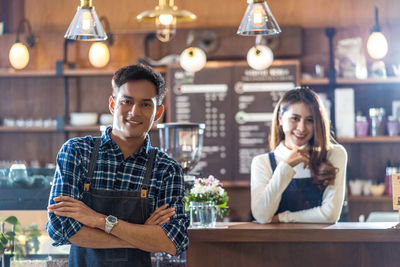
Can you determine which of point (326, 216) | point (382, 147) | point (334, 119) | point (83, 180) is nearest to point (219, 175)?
point (334, 119)

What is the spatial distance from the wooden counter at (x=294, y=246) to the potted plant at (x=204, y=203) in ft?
0.20

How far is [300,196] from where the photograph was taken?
3.04 m

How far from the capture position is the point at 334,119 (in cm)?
547

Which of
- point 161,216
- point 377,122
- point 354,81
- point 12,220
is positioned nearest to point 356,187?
point 377,122

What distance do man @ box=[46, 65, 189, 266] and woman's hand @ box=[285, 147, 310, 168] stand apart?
859mm

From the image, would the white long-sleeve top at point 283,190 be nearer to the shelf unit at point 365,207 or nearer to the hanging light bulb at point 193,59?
the hanging light bulb at point 193,59

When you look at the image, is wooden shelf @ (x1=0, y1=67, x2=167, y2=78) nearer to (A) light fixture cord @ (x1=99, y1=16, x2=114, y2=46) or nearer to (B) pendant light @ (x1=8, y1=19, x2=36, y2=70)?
(B) pendant light @ (x1=8, y1=19, x2=36, y2=70)

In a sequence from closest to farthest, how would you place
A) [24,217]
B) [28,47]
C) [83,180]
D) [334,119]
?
[83,180], [24,217], [334,119], [28,47]

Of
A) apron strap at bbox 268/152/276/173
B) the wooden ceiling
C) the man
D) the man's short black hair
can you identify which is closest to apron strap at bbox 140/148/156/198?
the man

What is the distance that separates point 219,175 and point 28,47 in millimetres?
2115

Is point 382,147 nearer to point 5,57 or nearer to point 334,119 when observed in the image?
point 334,119

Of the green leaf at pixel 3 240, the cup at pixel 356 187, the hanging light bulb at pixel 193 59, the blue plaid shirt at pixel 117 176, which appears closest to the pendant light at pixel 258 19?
the blue plaid shirt at pixel 117 176

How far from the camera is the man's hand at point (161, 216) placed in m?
2.15

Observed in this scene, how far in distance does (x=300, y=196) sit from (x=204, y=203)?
573 millimetres
